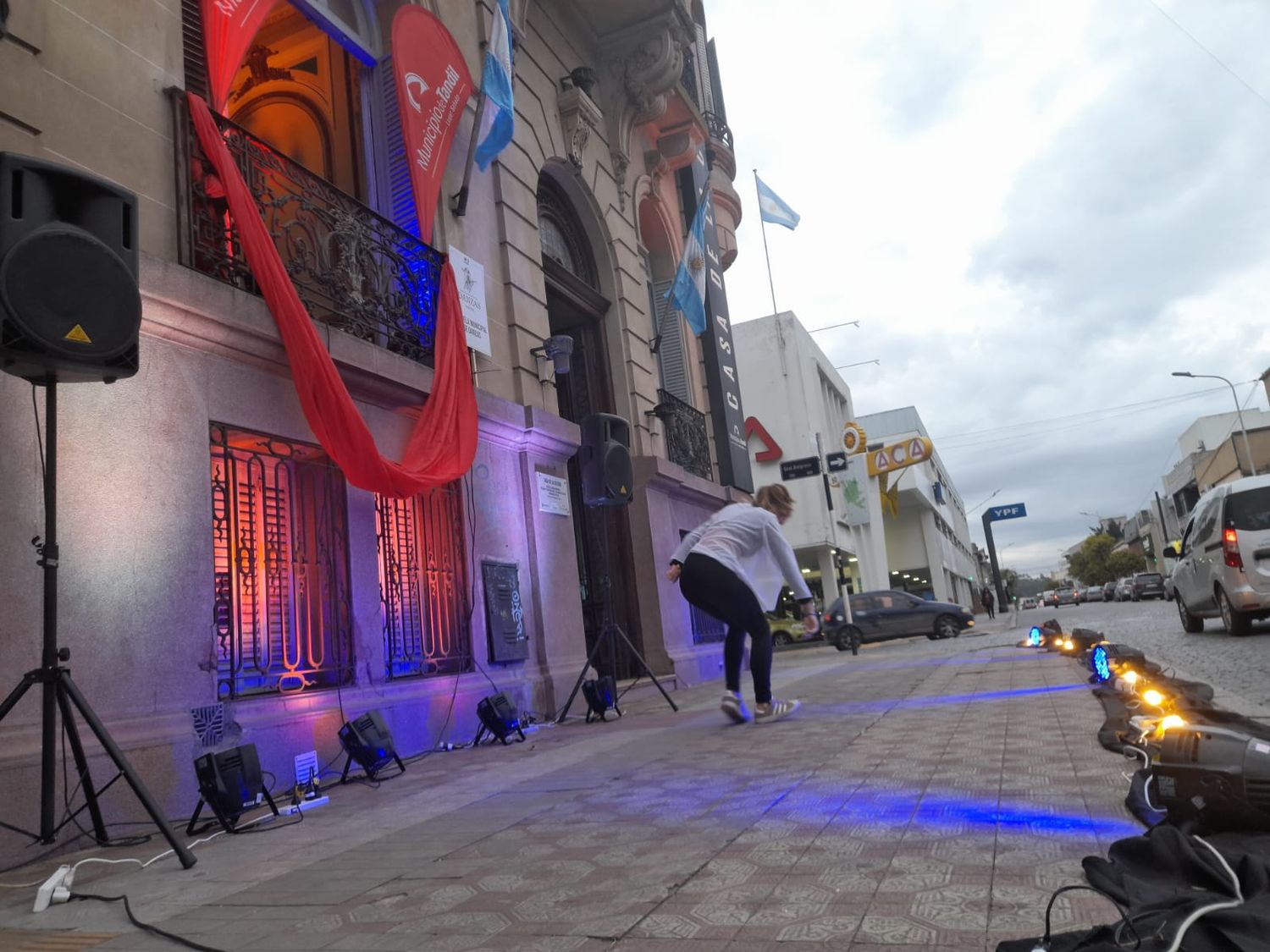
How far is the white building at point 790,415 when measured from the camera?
35250 mm

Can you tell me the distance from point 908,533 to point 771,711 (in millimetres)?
50921

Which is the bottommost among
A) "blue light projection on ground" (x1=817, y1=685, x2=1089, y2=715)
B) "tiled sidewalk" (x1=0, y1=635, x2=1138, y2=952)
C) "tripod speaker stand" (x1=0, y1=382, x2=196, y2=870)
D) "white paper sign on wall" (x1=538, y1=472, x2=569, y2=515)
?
"blue light projection on ground" (x1=817, y1=685, x2=1089, y2=715)

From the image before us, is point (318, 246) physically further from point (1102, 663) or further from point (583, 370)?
point (1102, 663)

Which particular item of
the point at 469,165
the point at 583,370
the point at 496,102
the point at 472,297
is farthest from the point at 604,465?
the point at 583,370

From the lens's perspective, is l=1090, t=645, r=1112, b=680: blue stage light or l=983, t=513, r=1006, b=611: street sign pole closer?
l=1090, t=645, r=1112, b=680: blue stage light

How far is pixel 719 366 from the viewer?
16688mm

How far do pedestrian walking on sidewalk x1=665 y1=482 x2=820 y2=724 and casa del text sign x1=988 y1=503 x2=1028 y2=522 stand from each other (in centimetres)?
5820

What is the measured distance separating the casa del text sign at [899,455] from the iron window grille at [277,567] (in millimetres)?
31619

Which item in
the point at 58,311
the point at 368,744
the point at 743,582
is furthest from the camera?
the point at 743,582

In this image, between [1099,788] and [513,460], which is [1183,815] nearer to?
[1099,788]

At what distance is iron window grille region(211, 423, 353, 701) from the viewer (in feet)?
18.9

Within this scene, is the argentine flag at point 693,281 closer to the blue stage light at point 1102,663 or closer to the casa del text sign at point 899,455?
the blue stage light at point 1102,663

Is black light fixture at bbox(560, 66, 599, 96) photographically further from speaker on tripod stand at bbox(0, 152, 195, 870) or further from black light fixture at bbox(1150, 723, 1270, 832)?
black light fixture at bbox(1150, 723, 1270, 832)

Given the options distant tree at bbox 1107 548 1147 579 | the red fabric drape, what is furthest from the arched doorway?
distant tree at bbox 1107 548 1147 579
